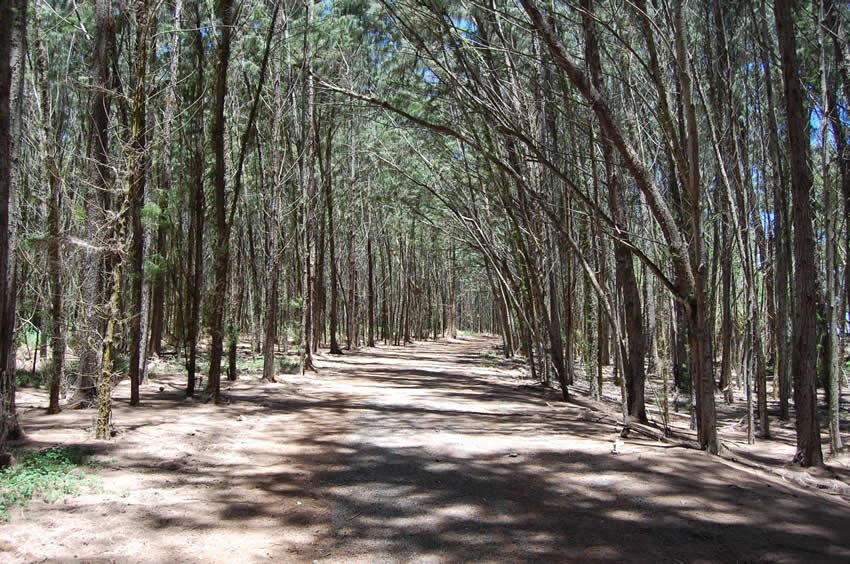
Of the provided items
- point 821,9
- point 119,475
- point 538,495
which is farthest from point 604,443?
point 821,9

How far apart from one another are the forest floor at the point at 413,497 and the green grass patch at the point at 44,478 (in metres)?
0.11

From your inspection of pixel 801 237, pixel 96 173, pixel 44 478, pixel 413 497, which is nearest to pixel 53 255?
pixel 96 173

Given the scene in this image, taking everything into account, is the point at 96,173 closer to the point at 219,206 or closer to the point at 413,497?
the point at 219,206

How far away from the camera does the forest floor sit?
3682 mm

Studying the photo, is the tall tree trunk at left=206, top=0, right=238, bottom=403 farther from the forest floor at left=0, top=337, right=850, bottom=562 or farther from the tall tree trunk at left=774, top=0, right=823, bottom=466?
the tall tree trunk at left=774, top=0, right=823, bottom=466

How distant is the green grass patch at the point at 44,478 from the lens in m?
4.18

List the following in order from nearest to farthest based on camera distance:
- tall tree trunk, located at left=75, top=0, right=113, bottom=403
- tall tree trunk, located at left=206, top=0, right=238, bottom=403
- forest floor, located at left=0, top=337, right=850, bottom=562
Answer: forest floor, located at left=0, top=337, right=850, bottom=562 → tall tree trunk, located at left=75, top=0, right=113, bottom=403 → tall tree trunk, located at left=206, top=0, right=238, bottom=403

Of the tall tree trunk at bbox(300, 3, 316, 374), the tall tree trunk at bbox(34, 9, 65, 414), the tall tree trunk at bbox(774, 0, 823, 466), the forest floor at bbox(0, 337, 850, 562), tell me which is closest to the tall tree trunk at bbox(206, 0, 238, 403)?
the forest floor at bbox(0, 337, 850, 562)

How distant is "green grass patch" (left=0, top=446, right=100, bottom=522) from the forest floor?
11 cm

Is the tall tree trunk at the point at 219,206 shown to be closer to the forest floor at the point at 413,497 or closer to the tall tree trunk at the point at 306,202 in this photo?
the forest floor at the point at 413,497

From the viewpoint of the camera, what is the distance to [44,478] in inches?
180

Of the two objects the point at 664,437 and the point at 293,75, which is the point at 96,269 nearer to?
the point at 664,437

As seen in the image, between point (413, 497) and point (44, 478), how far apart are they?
2.74m

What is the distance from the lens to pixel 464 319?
83.9m
